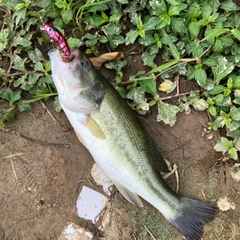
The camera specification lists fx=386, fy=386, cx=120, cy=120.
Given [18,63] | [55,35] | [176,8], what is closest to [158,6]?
[176,8]

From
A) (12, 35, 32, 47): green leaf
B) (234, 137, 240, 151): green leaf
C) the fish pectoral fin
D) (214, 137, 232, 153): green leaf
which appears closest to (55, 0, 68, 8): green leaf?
(12, 35, 32, 47): green leaf

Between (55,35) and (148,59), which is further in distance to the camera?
(148,59)

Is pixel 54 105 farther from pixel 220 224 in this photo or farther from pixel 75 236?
pixel 220 224

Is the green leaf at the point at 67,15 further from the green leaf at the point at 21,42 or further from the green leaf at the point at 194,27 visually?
the green leaf at the point at 194,27

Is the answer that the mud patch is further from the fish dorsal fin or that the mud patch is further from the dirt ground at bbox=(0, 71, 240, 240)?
the fish dorsal fin

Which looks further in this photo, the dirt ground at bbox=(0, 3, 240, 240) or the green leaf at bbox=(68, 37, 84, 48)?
the dirt ground at bbox=(0, 3, 240, 240)

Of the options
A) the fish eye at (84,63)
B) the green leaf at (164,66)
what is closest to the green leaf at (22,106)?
the fish eye at (84,63)

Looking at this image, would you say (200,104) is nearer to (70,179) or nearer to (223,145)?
(223,145)
